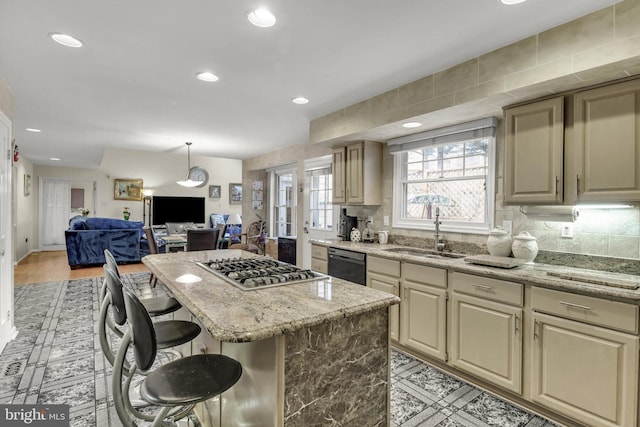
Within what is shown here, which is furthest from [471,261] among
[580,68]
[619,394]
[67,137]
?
[67,137]

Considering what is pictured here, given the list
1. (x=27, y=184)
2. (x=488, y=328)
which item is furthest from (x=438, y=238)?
(x=27, y=184)

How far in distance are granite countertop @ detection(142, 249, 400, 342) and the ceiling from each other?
5.02 feet

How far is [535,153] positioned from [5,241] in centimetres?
442

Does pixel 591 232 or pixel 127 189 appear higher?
pixel 127 189

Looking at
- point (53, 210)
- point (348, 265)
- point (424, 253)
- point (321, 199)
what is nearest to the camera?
point (424, 253)

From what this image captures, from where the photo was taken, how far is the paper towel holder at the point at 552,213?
233 centimetres

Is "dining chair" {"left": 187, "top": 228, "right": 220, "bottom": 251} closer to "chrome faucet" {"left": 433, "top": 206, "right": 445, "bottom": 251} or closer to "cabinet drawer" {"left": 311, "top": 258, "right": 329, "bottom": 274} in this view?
"cabinet drawer" {"left": 311, "top": 258, "right": 329, "bottom": 274}

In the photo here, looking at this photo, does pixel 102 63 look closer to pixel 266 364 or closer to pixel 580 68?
pixel 266 364

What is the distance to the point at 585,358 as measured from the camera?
1820 mm

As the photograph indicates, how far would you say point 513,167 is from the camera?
2402 millimetres

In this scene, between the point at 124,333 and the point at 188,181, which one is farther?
the point at 188,181

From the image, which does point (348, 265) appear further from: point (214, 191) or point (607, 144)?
point (214, 191)

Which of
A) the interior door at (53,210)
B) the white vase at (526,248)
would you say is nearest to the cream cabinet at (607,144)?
the white vase at (526,248)

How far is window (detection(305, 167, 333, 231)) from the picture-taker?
5129mm
